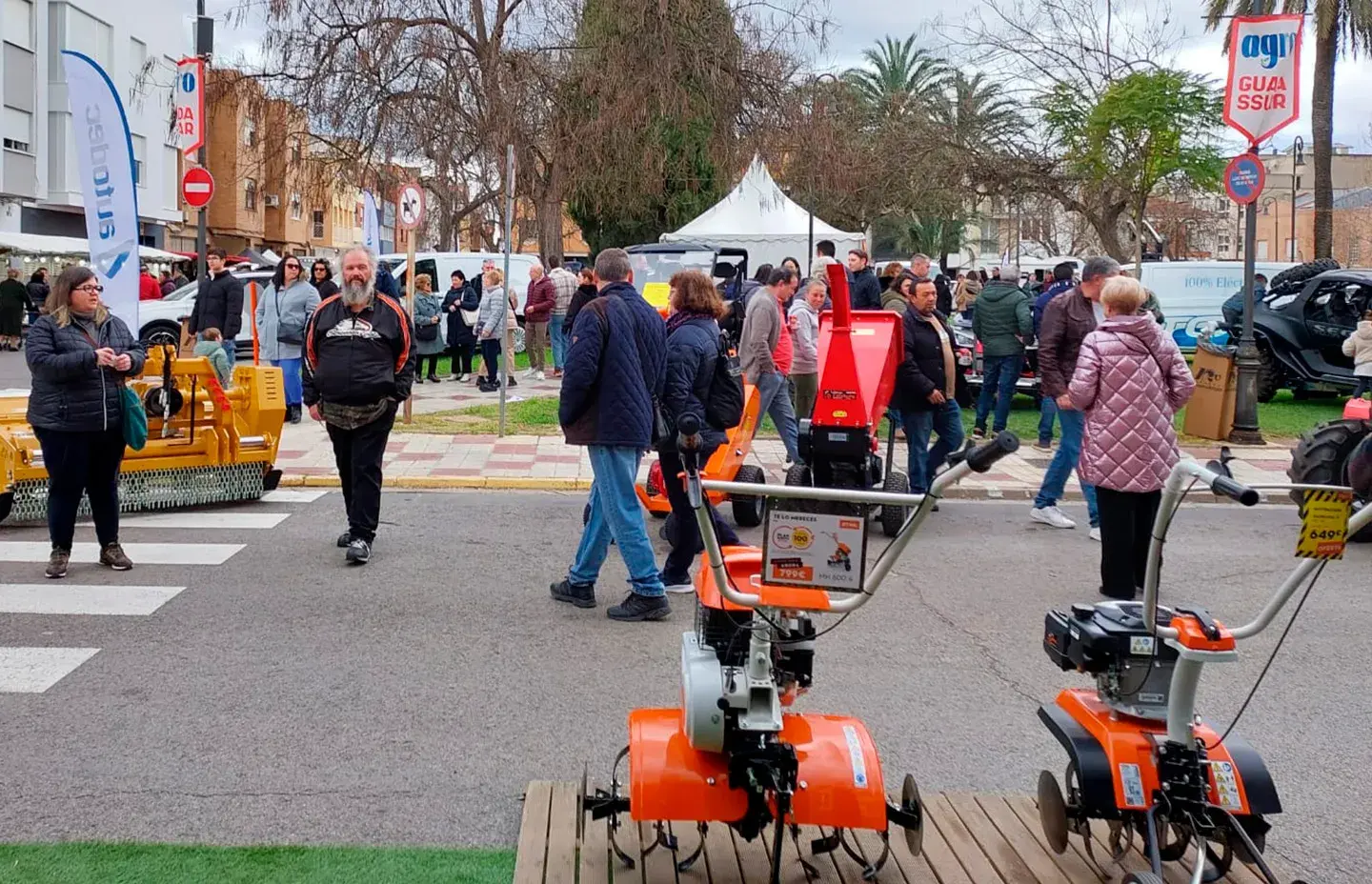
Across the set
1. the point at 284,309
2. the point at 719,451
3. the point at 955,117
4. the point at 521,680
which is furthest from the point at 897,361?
the point at 955,117

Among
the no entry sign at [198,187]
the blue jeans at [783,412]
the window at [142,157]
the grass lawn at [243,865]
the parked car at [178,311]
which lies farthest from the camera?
the window at [142,157]

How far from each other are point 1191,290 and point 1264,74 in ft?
35.2

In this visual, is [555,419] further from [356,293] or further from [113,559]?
[113,559]

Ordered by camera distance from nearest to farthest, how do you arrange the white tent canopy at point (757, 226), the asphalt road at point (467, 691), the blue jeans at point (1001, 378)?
the asphalt road at point (467, 691) < the blue jeans at point (1001, 378) < the white tent canopy at point (757, 226)

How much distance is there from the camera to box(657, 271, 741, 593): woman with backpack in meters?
7.23

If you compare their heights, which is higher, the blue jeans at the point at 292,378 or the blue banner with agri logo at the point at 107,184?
the blue banner with agri logo at the point at 107,184

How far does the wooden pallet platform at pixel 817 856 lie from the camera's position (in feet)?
12.7

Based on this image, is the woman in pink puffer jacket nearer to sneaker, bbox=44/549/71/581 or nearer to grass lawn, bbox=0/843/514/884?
grass lawn, bbox=0/843/514/884

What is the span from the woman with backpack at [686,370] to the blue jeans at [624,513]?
41 cm

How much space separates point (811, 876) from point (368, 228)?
15.8 meters

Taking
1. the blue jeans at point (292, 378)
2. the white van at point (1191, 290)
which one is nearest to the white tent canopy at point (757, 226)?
the white van at point (1191, 290)

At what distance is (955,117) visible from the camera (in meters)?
38.0

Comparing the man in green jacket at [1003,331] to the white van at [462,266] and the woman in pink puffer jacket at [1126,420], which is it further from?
the white van at [462,266]

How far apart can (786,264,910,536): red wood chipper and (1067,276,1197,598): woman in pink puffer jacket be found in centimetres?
185
